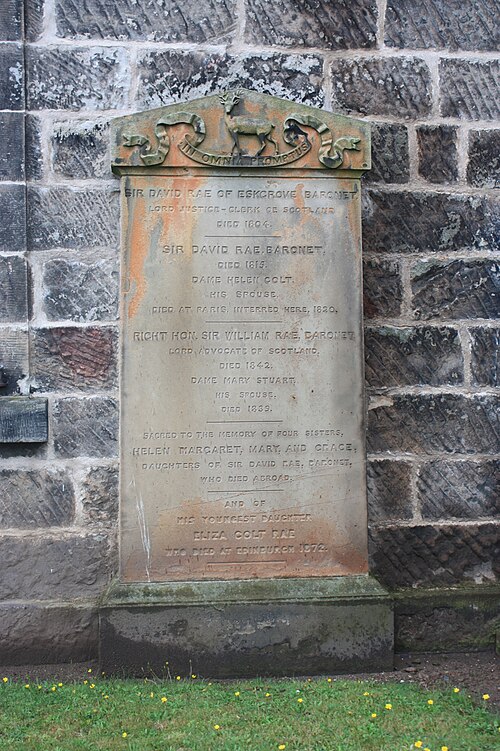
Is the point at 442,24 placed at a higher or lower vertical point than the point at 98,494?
higher

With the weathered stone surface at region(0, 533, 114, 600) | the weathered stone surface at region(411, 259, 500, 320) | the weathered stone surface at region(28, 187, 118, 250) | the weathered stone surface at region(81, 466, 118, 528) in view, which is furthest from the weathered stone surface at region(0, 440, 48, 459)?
the weathered stone surface at region(411, 259, 500, 320)

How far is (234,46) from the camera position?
13.8 feet

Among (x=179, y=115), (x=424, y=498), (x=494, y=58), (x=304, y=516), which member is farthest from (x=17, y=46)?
(x=424, y=498)

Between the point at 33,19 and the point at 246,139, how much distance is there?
135 centimetres

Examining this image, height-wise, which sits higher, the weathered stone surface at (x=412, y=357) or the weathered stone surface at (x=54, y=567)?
the weathered stone surface at (x=412, y=357)

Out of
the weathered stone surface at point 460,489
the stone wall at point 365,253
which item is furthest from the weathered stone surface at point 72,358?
the weathered stone surface at point 460,489

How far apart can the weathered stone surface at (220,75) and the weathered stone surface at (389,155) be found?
38 centimetres

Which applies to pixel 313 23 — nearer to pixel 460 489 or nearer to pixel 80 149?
pixel 80 149

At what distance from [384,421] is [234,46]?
2.20 meters

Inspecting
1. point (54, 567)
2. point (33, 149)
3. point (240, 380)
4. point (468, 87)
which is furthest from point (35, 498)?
point (468, 87)

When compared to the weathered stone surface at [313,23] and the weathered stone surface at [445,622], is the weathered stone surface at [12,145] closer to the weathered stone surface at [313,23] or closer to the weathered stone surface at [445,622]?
the weathered stone surface at [313,23]

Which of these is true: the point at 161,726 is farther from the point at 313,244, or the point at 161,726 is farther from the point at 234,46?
the point at 234,46

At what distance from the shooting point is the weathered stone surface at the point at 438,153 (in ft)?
14.1

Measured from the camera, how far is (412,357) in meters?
4.25
